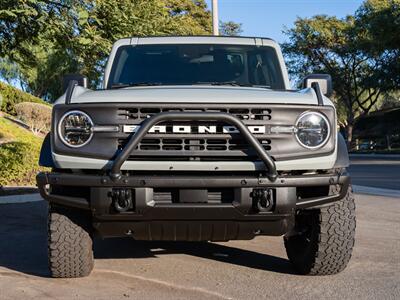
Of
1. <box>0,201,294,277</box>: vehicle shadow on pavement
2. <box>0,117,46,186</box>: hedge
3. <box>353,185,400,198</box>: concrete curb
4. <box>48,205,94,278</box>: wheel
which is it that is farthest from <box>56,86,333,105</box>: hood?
<box>0,117,46,186</box>: hedge

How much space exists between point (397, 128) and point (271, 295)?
3992cm

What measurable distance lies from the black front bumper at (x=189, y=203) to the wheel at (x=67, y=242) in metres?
0.29

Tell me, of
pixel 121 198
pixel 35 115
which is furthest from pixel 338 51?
pixel 121 198

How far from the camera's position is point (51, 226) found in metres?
4.72

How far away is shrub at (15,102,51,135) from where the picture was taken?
858 inches

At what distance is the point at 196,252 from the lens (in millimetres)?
6258

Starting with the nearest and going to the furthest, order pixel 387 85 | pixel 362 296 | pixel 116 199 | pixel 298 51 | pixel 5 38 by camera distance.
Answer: pixel 116 199 < pixel 362 296 < pixel 5 38 < pixel 387 85 < pixel 298 51

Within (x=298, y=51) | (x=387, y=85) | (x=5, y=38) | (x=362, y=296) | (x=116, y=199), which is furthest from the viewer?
(x=298, y=51)

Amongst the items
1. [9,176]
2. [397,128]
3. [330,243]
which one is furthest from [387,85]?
[330,243]

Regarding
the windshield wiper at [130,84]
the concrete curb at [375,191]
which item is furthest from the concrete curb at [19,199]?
the concrete curb at [375,191]

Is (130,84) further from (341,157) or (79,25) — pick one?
(79,25)

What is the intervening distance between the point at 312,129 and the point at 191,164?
0.99 metres

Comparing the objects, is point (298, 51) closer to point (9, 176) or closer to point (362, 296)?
point (9, 176)

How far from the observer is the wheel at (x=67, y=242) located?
4.72m
